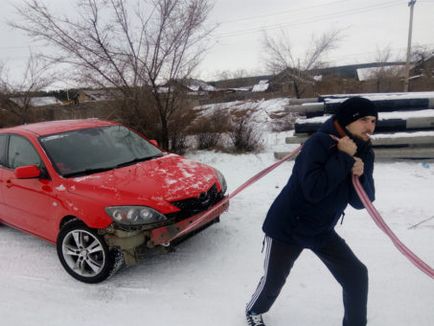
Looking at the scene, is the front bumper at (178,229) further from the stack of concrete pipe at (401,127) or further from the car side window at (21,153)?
the stack of concrete pipe at (401,127)

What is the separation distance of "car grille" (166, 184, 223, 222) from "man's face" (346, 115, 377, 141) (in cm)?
186

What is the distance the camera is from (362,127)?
2139 mm

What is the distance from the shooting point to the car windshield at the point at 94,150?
13.0 ft

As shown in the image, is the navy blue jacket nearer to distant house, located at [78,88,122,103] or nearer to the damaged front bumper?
the damaged front bumper

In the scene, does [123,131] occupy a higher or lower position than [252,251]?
higher

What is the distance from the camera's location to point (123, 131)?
4949mm

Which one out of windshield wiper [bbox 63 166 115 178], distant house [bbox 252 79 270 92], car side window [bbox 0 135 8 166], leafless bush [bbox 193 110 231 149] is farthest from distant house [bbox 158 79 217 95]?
distant house [bbox 252 79 270 92]

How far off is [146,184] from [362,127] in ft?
7.19

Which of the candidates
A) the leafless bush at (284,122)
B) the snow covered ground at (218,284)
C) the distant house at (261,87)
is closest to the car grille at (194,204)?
the snow covered ground at (218,284)

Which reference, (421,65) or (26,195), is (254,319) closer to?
(26,195)

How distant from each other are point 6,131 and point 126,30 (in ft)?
13.8

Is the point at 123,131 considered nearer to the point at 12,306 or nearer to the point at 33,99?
the point at 12,306

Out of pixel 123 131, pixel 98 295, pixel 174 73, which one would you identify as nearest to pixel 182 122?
pixel 174 73

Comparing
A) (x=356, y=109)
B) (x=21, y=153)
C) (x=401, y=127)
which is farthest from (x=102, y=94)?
(x=356, y=109)
